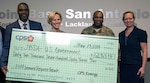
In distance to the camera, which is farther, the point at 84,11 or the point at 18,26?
the point at 84,11

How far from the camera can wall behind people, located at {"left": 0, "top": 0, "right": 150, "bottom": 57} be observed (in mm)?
4414

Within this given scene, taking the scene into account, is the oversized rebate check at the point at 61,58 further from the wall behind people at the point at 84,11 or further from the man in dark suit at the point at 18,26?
the wall behind people at the point at 84,11

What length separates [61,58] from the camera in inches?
→ 119

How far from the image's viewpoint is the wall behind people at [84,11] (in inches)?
174

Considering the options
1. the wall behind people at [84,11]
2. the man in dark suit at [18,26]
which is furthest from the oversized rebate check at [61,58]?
the wall behind people at [84,11]

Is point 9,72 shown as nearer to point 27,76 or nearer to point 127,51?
point 27,76

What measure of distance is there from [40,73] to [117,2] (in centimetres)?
211

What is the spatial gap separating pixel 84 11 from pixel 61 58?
1.63 meters

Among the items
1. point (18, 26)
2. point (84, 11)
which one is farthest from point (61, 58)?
point (84, 11)

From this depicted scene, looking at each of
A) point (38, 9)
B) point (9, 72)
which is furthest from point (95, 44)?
point (38, 9)

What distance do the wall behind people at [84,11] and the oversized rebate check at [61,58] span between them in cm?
149

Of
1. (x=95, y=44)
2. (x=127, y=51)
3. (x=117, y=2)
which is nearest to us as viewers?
(x=95, y=44)

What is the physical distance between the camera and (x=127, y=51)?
342 cm

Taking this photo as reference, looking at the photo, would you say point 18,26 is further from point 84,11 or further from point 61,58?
point 84,11
